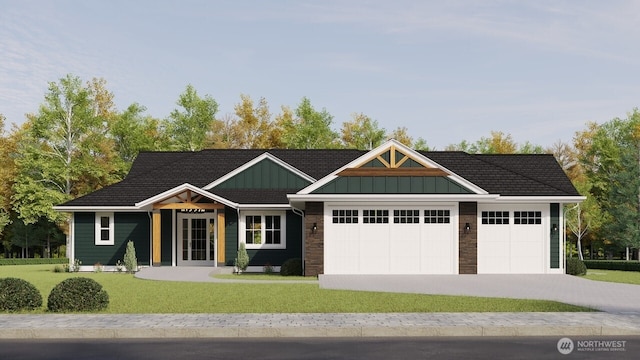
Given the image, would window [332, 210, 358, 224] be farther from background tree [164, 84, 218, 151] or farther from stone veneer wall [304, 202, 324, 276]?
background tree [164, 84, 218, 151]

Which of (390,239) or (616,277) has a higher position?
(390,239)

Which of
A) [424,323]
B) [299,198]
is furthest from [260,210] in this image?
[424,323]

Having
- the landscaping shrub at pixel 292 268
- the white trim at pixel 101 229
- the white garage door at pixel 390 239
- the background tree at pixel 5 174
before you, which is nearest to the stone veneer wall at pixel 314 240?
the white garage door at pixel 390 239

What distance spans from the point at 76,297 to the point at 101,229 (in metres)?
20.0

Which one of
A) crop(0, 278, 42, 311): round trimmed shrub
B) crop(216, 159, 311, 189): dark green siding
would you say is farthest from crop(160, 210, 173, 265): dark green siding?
crop(0, 278, 42, 311): round trimmed shrub

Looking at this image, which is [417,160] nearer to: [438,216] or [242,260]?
[438,216]

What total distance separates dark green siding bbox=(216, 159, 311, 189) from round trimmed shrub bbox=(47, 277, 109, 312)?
19.9 meters

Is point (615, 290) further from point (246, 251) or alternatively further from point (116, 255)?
point (116, 255)

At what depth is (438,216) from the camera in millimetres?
29766

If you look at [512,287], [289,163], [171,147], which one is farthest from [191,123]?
[512,287]

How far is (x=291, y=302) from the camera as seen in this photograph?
18.6m

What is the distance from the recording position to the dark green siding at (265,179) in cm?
3656

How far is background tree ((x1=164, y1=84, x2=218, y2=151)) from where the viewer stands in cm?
6538

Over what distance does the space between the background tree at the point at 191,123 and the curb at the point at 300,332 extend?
170 ft
